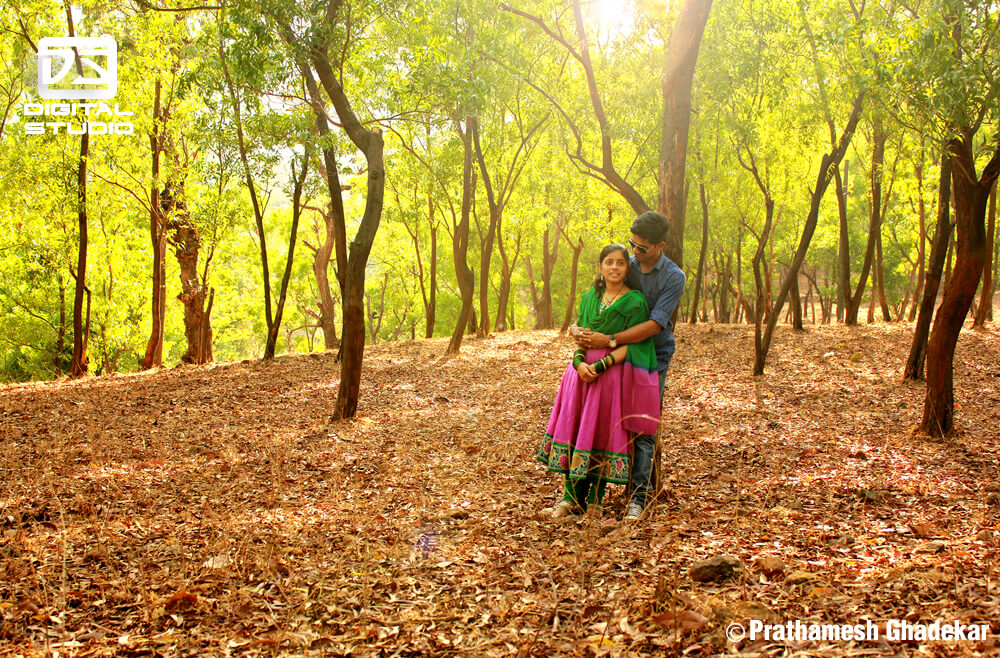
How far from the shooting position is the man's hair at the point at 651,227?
452 centimetres

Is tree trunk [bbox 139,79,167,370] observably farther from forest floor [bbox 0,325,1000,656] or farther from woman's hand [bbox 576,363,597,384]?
woman's hand [bbox 576,363,597,384]

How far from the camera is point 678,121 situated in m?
6.39

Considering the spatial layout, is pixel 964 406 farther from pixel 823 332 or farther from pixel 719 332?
pixel 719 332

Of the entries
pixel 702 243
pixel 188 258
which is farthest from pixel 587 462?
pixel 702 243

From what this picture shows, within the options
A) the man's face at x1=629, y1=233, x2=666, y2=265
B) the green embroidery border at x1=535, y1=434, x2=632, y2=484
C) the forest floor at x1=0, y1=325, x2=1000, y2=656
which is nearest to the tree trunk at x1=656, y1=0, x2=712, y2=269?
the man's face at x1=629, y1=233, x2=666, y2=265

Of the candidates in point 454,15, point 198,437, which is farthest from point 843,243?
point 198,437

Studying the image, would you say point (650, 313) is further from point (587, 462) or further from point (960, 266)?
point (960, 266)

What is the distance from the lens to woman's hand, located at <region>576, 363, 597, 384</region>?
14.8 feet

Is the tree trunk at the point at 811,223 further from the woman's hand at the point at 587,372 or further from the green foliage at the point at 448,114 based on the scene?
the woman's hand at the point at 587,372

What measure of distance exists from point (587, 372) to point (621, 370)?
25 centimetres

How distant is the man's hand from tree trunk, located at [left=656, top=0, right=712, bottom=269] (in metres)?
1.72

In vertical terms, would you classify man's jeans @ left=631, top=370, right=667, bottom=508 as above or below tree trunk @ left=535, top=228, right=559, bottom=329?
below

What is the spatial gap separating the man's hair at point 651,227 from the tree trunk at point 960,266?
349 cm

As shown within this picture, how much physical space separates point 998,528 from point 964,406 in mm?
5202
